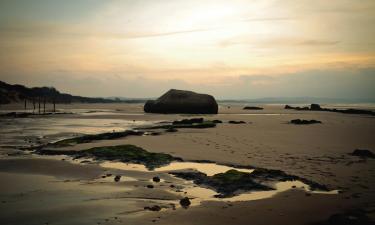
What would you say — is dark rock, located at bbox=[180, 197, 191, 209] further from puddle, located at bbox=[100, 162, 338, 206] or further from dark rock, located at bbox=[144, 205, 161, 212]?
dark rock, located at bbox=[144, 205, 161, 212]

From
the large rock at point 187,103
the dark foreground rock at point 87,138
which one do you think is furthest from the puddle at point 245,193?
the large rock at point 187,103

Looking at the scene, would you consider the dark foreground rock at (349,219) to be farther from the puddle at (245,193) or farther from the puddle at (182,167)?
the puddle at (182,167)

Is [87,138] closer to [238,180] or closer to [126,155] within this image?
[126,155]

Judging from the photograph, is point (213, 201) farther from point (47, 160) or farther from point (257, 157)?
point (47, 160)

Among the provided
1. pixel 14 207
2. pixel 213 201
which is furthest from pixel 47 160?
pixel 213 201

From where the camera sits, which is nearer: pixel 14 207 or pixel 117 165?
pixel 14 207

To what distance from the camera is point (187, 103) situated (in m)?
36.8

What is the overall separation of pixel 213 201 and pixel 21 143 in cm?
1066

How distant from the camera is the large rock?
36812mm

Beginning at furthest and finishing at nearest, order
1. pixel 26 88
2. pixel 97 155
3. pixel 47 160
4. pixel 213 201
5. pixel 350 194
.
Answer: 1. pixel 26 88
2. pixel 97 155
3. pixel 47 160
4. pixel 350 194
5. pixel 213 201

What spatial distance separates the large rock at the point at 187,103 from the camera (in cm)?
3681

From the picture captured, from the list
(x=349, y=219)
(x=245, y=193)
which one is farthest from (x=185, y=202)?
(x=349, y=219)

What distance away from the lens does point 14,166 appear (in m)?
8.70

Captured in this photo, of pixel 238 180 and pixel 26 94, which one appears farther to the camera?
pixel 26 94
